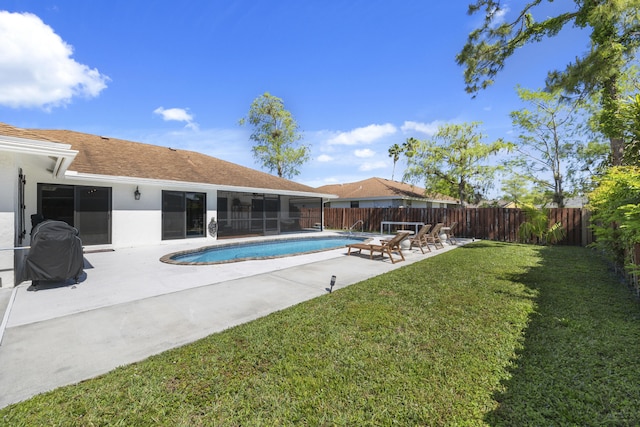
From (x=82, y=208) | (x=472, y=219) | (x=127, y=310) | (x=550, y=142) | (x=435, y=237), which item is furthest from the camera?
(x=550, y=142)

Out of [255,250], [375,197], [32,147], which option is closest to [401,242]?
[255,250]

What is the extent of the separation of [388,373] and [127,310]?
13.4 feet

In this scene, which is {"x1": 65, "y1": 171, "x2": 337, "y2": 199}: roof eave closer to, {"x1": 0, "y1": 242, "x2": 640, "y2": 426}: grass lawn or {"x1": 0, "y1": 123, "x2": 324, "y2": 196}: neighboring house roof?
{"x1": 0, "y1": 123, "x2": 324, "y2": 196}: neighboring house roof

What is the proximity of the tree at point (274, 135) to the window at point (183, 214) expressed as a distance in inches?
778

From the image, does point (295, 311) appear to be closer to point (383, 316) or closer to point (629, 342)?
point (383, 316)

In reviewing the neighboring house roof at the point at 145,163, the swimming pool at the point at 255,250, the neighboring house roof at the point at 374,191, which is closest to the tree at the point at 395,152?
the neighboring house roof at the point at 374,191

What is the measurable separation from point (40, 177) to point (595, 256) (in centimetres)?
1981

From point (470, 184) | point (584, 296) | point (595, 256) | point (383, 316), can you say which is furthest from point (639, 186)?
point (470, 184)

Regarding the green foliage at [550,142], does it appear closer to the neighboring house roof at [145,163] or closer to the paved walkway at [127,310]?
the neighboring house roof at [145,163]

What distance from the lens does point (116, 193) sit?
439 inches

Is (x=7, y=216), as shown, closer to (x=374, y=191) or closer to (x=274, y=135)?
(x=374, y=191)

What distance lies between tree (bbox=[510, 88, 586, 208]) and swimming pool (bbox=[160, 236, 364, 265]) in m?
19.4

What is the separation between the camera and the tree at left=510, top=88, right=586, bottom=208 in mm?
→ 22781

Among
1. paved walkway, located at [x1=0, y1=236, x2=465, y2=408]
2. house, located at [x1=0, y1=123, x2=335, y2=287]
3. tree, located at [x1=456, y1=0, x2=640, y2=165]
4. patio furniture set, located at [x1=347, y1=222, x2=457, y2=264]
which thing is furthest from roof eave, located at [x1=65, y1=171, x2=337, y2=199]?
tree, located at [x1=456, y1=0, x2=640, y2=165]
